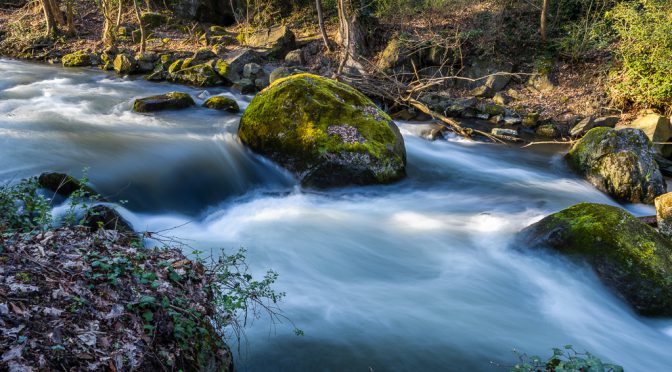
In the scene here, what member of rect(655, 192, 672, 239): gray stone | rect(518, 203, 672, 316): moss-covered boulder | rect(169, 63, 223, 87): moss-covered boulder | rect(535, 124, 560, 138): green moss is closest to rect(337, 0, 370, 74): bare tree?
rect(169, 63, 223, 87): moss-covered boulder

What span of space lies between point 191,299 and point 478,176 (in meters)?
7.57

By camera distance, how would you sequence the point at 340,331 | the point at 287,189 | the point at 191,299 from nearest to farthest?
the point at 191,299, the point at 340,331, the point at 287,189

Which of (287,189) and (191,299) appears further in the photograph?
(287,189)

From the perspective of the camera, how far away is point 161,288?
3.56 m

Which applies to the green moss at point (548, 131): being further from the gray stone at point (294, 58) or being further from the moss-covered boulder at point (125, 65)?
the moss-covered boulder at point (125, 65)

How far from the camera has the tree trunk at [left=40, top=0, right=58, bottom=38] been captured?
20875 millimetres

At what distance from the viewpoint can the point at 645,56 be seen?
12570 millimetres

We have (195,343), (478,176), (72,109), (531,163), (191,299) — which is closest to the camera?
(195,343)

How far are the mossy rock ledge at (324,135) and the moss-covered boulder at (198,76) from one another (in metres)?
7.49

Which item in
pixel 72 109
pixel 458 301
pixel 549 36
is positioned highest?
pixel 549 36

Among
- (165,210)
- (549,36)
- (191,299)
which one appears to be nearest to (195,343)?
(191,299)

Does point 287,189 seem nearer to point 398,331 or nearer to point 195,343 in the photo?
point 398,331

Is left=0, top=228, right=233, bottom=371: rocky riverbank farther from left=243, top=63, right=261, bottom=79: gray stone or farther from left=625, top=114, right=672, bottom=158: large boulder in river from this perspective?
left=243, top=63, right=261, bottom=79: gray stone

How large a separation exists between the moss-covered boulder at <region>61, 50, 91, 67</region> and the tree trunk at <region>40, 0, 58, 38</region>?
3.11 meters
